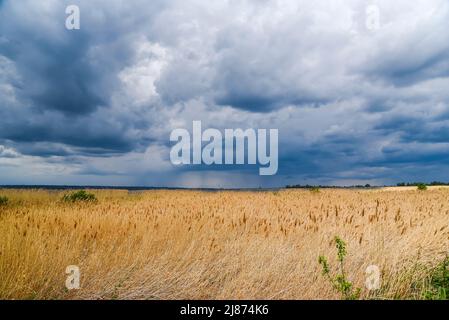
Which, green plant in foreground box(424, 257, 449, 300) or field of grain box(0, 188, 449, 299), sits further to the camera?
field of grain box(0, 188, 449, 299)

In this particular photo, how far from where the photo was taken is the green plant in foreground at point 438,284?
176 inches

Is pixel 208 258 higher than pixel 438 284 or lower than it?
higher

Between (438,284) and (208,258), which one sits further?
(208,258)

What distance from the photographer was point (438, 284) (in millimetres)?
5164

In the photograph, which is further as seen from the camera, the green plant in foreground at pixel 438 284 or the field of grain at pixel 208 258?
the field of grain at pixel 208 258

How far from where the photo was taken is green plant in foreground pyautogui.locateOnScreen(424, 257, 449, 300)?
4477 mm

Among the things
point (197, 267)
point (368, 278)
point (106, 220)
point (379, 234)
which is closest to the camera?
point (368, 278)

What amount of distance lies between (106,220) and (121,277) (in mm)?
2896
